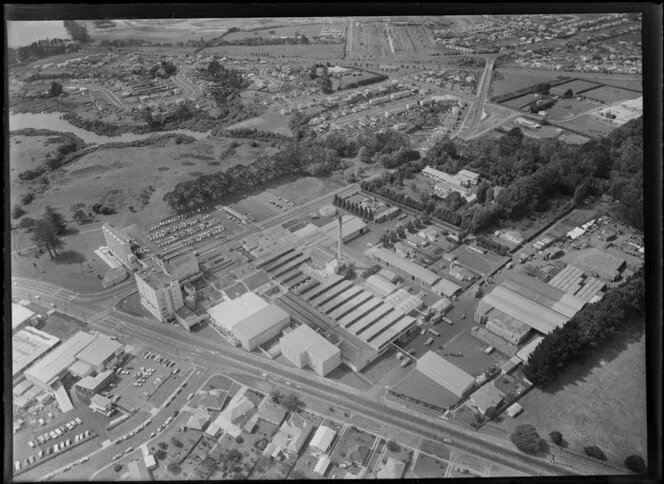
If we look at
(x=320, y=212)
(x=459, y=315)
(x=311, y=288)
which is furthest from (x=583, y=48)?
(x=311, y=288)

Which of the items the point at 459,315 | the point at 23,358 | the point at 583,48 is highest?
the point at 583,48

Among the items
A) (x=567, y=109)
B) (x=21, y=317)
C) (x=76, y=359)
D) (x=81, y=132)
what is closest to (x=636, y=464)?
(x=76, y=359)

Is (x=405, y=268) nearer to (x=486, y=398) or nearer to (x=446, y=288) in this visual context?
(x=446, y=288)

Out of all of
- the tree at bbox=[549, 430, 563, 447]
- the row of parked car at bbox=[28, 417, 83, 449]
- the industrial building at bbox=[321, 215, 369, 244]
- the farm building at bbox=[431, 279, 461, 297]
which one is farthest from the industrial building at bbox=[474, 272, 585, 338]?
the row of parked car at bbox=[28, 417, 83, 449]

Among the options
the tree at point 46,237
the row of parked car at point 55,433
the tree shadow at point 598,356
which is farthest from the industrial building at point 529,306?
the tree at point 46,237

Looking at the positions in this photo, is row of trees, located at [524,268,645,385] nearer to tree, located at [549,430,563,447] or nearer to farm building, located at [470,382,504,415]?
farm building, located at [470,382,504,415]

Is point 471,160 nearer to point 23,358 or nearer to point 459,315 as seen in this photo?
point 459,315
